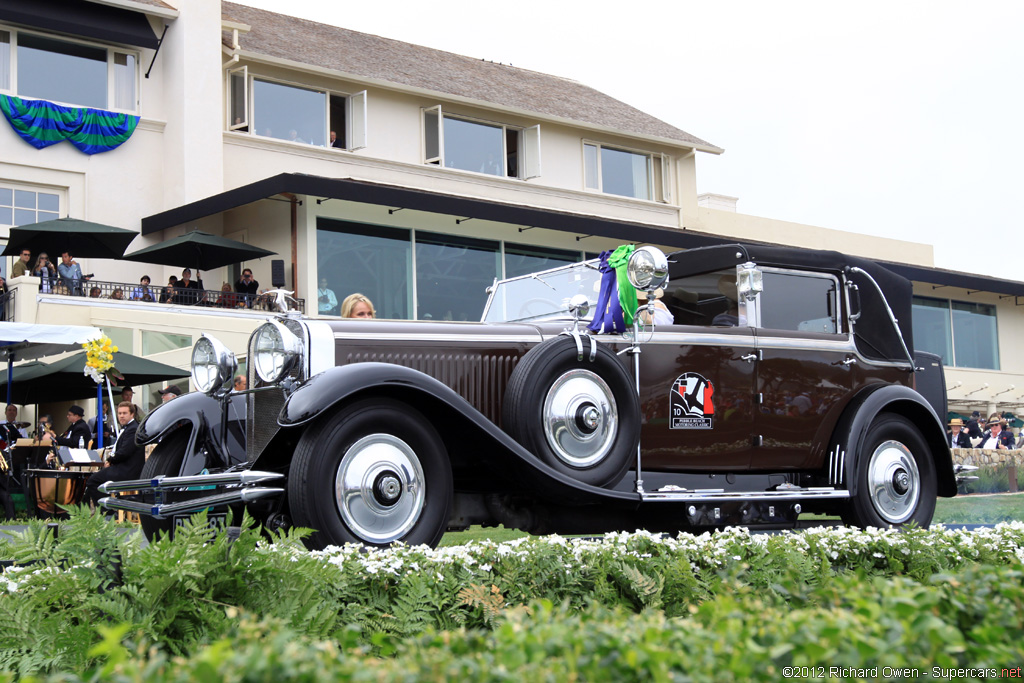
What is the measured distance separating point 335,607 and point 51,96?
19058 mm

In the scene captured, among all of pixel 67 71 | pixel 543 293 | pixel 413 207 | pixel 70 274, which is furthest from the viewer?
pixel 67 71

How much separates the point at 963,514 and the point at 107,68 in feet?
58.3

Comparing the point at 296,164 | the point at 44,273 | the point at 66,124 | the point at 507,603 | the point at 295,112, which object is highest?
the point at 295,112

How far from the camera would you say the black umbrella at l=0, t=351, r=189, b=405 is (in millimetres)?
13352

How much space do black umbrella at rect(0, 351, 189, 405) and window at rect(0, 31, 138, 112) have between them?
25.0 feet

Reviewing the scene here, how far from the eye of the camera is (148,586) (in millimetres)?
3342

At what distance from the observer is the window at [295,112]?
2192 centimetres

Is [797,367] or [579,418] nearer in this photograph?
[579,418]

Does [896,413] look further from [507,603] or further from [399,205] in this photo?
[399,205]

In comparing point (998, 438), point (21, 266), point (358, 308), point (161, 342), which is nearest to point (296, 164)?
point (161, 342)

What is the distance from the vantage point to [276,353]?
18.4ft

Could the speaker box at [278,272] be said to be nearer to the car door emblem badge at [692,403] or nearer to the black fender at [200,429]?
the black fender at [200,429]

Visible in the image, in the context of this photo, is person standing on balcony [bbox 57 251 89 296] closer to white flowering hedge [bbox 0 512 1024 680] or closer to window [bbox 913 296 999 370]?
white flowering hedge [bbox 0 512 1024 680]

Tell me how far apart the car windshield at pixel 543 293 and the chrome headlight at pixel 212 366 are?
2.06m
